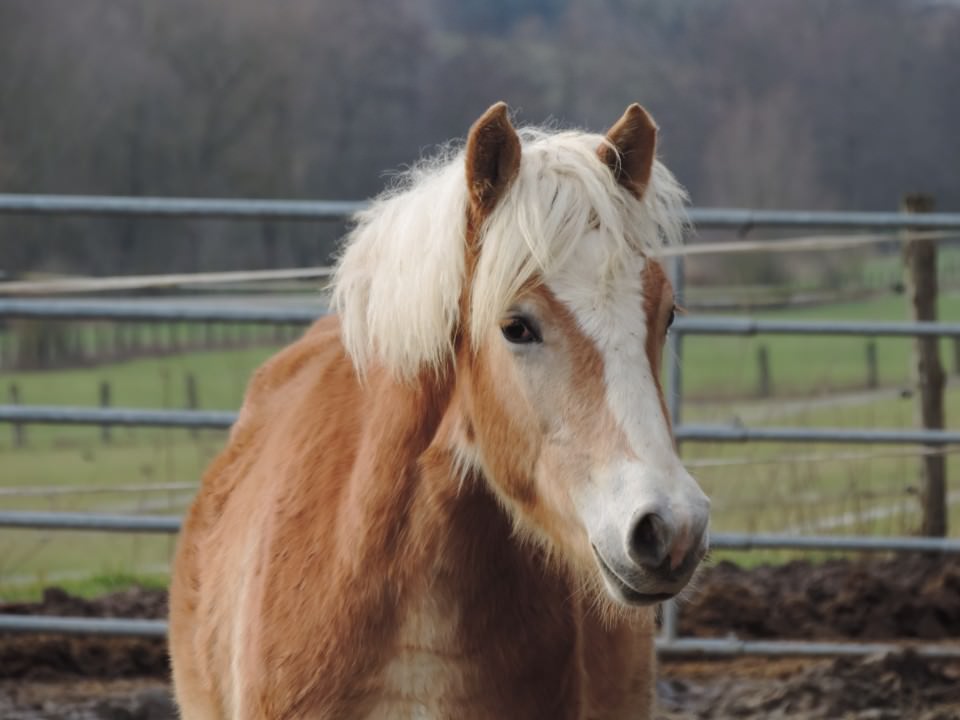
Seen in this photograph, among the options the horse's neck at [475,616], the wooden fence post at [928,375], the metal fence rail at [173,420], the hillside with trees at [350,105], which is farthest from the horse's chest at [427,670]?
the hillside with trees at [350,105]

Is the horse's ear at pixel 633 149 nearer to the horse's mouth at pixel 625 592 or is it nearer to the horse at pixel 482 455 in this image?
the horse at pixel 482 455

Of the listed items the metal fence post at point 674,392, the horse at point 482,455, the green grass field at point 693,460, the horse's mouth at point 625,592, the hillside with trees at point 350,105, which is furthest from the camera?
the hillside with trees at point 350,105

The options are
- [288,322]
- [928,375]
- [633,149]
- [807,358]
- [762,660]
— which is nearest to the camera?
[633,149]

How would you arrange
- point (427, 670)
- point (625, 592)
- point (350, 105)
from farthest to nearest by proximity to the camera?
point (350, 105), point (427, 670), point (625, 592)

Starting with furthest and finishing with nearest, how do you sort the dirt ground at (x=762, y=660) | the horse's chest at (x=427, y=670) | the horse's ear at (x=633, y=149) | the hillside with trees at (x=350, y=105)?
the hillside with trees at (x=350, y=105), the dirt ground at (x=762, y=660), the horse's ear at (x=633, y=149), the horse's chest at (x=427, y=670)

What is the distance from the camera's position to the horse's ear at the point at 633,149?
2293 millimetres

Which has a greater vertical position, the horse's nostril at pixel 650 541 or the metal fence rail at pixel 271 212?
the metal fence rail at pixel 271 212

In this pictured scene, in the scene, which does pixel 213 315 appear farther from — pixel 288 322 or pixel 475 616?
pixel 475 616

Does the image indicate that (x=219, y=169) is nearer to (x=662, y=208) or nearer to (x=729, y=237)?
(x=729, y=237)

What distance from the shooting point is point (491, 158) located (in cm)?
218

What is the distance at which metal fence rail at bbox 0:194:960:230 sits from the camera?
454cm

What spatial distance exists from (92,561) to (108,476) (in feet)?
9.39

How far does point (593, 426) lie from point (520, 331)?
0.75 feet

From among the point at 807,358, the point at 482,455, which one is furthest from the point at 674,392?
the point at 807,358
